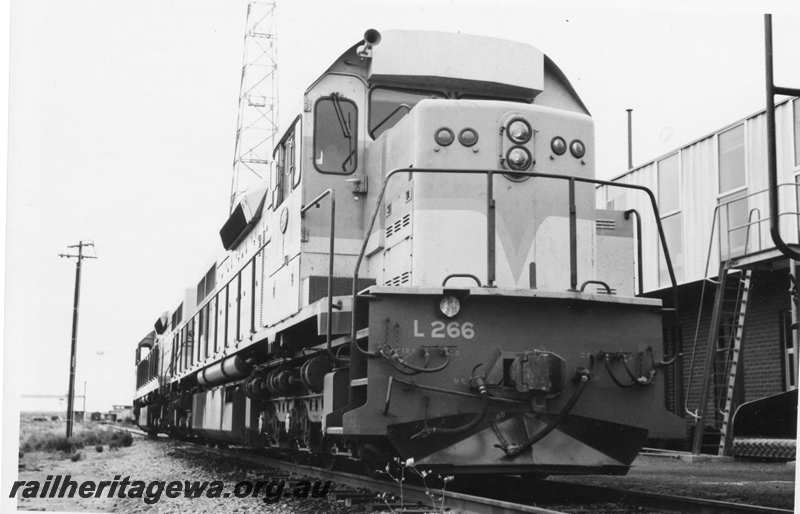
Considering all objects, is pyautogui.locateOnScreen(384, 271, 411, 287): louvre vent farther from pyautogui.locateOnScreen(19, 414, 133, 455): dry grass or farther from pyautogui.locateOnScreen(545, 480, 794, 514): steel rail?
pyautogui.locateOnScreen(19, 414, 133, 455): dry grass

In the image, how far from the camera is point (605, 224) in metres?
7.34

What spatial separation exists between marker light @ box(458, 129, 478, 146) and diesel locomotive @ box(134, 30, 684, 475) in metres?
0.02

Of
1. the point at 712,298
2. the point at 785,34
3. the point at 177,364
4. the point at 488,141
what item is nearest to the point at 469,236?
the point at 488,141

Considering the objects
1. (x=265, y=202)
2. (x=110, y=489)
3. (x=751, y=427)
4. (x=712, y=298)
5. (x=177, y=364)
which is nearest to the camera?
(x=751, y=427)

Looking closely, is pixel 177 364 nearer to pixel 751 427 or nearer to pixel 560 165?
pixel 560 165

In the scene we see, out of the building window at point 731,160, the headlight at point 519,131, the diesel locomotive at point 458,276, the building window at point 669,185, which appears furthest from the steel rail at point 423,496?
the building window at point 669,185

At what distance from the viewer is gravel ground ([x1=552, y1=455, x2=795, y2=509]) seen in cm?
704

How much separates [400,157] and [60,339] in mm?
2756

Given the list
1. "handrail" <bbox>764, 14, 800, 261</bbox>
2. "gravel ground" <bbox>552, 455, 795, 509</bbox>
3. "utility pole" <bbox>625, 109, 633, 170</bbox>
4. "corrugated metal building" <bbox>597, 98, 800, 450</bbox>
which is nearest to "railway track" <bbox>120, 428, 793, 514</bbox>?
"gravel ground" <bbox>552, 455, 795, 509</bbox>

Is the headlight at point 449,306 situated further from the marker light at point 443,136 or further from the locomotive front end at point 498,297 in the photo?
the marker light at point 443,136

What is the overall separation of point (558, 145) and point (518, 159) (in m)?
0.34

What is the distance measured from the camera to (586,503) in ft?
20.9

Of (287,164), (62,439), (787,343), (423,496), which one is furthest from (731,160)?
(62,439)

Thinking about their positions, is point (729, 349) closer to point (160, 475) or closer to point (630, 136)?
point (630, 136)
